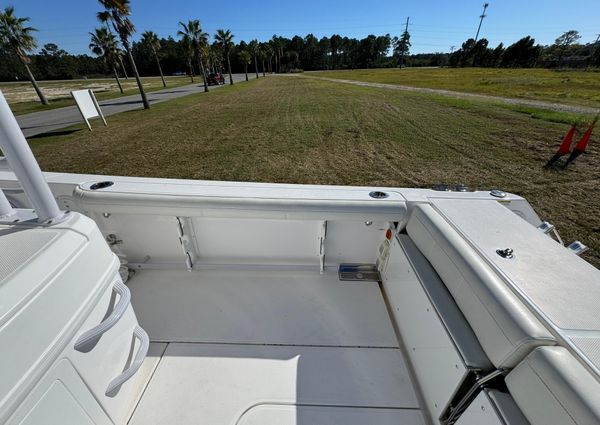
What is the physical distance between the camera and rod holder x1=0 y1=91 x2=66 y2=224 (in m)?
0.78

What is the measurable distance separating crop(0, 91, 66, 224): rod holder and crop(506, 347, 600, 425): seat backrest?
155cm

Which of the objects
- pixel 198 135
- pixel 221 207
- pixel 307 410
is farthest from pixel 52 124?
pixel 307 410

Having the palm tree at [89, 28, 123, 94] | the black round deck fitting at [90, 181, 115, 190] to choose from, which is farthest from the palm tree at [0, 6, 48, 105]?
the black round deck fitting at [90, 181, 115, 190]

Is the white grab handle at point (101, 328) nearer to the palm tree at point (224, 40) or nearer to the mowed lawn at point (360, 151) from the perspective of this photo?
the mowed lawn at point (360, 151)

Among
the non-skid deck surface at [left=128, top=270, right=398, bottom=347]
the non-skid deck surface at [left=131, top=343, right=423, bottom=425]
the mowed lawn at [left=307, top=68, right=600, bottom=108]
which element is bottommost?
the mowed lawn at [left=307, top=68, right=600, bottom=108]

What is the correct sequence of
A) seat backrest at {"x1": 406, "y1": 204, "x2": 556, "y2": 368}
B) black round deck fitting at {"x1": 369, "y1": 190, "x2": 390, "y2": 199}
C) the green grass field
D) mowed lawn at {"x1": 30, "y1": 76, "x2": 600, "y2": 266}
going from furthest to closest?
the green grass field → mowed lawn at {"x1": 30, "y1": 76, "x2": 600, "y2": 266} → black round deck fitting at {"x1": 369, "y1": 190, "x2": 390, "y2": 199} → seat backrest at {"x1": 406, "y1": 204, "x2": 556, "y2": 368}

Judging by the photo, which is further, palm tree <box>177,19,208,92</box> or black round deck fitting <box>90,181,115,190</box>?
palm tree <box>177,19,208,92</box>

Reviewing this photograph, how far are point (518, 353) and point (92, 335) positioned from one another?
1333mm

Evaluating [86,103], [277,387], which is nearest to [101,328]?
[277,387]

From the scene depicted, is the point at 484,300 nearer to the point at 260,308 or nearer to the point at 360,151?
the point at 260,308

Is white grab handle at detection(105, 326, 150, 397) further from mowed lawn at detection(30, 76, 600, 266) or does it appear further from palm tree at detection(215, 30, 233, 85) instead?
palm tree at detection(215, 30, 233, 85)

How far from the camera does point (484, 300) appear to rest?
35.4 inches

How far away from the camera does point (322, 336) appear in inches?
62.7

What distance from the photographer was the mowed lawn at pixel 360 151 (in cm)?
514
